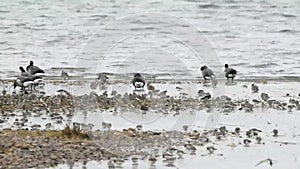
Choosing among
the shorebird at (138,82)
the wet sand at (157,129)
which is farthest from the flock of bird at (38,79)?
the wet sand at (157,129)

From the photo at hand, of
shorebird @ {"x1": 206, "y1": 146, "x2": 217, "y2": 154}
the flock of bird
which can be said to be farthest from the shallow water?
shorebird @ {"x1": 206, "y1": 146, "x2": 217, "y2": 154}

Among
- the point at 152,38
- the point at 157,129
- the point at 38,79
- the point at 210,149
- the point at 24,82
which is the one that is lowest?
the point at 210,149

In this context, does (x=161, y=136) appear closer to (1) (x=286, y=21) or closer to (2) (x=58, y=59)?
(2) (x=58, y=59)

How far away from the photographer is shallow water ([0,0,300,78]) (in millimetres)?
25875

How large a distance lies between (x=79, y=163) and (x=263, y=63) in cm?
1730

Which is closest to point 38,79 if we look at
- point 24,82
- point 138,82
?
point 24,82

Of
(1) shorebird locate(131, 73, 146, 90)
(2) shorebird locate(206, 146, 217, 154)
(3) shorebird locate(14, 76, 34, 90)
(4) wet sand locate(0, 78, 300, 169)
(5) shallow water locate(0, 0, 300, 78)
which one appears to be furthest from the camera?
(5) shallow water locate(0, 0, 300, 78)

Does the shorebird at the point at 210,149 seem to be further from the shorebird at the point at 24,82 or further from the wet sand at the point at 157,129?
the shorebird at the point at 24,82

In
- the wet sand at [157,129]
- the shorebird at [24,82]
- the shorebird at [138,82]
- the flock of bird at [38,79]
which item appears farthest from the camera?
the shorebird at [138,82]

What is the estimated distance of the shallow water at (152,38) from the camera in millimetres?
25875

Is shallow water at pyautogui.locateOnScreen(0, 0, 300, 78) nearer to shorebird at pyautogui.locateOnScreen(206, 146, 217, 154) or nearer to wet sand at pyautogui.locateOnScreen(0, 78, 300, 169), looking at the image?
wet sand at pyautogui.locateOnScreen(0, 78, 300, 169)

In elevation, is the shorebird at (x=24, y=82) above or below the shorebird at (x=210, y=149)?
above

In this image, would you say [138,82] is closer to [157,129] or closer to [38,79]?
[38,79]

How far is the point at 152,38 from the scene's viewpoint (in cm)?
3466
